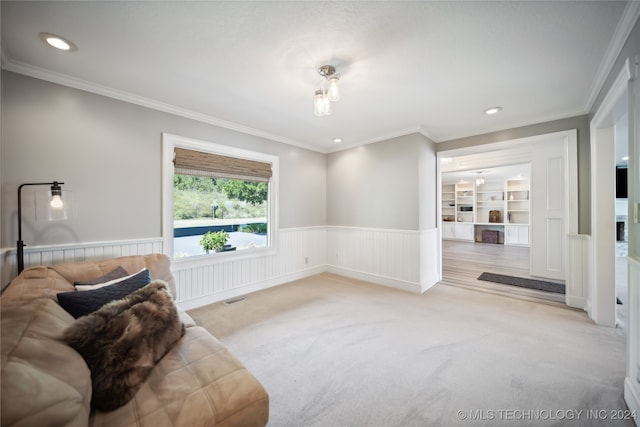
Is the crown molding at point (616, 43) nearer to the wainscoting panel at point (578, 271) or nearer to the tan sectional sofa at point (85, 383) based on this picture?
the wainscoting panel at point (578, 271)

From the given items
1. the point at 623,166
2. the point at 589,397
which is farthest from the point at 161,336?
the point at 623,166

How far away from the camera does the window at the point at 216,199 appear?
2980 mm

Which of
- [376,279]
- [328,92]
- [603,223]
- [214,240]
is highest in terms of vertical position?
[328,92]

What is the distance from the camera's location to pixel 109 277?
1867mm

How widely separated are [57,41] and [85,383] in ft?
7.51

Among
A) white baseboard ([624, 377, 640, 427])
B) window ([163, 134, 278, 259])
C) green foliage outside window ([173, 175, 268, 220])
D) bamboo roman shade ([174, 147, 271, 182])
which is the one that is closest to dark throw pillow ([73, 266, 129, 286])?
window ([163, 134, 278, 259])

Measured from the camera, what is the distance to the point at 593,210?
2.68 metres

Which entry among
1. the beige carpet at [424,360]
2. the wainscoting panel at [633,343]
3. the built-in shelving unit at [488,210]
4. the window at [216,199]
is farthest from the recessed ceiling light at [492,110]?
the built-in shelving unit at [488,210]

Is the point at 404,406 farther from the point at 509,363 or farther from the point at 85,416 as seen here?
the point at 85,416

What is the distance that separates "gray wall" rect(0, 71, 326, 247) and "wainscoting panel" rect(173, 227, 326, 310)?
0.72m

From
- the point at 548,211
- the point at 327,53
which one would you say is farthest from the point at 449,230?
the point at 327,53

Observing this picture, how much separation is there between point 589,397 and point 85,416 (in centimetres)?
272

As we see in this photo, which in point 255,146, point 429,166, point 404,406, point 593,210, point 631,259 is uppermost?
point 255,146

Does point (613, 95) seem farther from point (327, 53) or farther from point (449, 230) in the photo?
point (449, 230)
